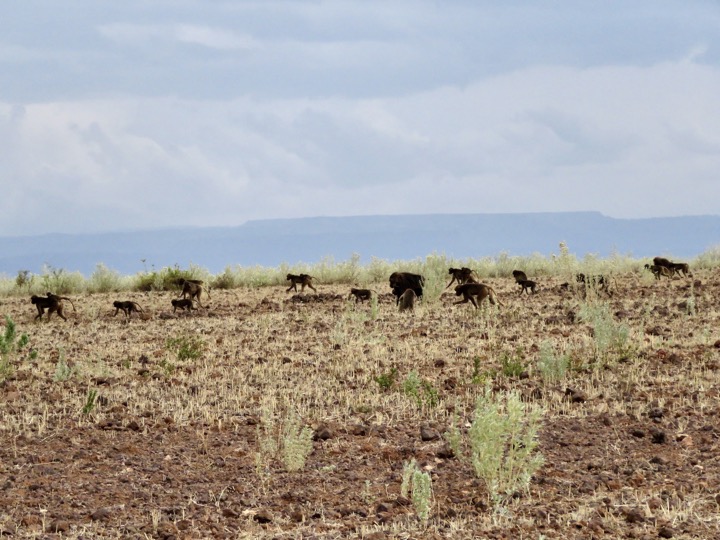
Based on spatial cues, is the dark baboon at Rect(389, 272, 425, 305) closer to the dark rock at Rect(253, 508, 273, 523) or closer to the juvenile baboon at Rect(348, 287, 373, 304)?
the juvenile baboon at Rect(348, 287, 373, 304)

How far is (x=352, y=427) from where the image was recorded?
27.2 ft

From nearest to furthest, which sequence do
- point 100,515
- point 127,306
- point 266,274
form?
point 100,515
point 127,306
point 266,274

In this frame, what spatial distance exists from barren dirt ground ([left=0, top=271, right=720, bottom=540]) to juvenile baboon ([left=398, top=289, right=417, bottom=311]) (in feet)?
2.97

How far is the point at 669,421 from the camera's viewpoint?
27.0 ft

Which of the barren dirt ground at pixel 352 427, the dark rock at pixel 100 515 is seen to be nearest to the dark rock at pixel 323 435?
the barren dirt ground at pixel 352 427

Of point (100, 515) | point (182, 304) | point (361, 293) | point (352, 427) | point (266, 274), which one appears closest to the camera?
point (100, 515)

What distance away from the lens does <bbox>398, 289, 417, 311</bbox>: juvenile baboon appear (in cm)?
1612

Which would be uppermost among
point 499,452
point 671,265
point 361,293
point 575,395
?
point 671,265

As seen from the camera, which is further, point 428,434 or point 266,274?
point 266,274

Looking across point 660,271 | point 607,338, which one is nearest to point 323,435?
point 607,338

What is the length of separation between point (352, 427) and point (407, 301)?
26.2 ft

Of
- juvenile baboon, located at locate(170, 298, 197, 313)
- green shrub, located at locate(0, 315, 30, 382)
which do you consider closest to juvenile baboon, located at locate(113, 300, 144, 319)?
juvenile baboon, located at locate(170, 298, 197, 313)

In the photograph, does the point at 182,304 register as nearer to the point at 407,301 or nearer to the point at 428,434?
the point at 407,301

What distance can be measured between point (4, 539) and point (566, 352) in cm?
689
